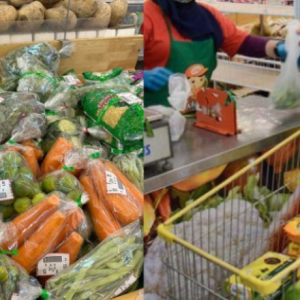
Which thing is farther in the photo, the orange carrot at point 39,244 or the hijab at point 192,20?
the orange carrot at point 39,244

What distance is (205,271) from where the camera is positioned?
1232 mm

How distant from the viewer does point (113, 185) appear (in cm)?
154

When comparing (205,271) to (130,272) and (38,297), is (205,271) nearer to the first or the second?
(130,272)

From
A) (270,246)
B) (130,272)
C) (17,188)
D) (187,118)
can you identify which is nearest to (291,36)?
(187,118)

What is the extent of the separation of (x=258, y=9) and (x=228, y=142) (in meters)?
0.33

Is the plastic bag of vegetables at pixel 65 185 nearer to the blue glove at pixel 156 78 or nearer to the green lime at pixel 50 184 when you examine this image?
the green lime at pixel 50 184

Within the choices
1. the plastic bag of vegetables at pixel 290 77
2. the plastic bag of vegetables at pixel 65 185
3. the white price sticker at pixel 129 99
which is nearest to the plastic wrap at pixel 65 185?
the plastic bag of vegetables at pixel 65 185

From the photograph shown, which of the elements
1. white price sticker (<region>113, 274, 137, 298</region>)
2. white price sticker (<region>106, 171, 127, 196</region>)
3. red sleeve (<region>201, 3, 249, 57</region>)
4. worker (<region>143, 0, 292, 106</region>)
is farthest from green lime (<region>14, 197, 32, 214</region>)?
red sleeve (<region>201, 3, 249, 57</region>)

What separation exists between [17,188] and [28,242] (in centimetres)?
17

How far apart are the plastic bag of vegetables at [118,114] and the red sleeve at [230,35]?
561mm

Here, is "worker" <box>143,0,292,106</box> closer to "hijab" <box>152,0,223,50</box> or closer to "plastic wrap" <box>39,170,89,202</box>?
"hijab" <box>152,0,223,50</box>

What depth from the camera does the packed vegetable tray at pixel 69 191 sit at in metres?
1.36

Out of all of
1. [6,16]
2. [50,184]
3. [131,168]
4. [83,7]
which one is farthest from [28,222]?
[83,7]

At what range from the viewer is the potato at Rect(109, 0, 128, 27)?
2699 mm
